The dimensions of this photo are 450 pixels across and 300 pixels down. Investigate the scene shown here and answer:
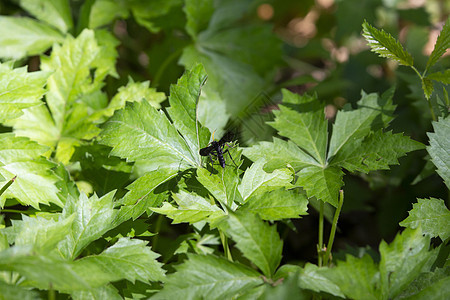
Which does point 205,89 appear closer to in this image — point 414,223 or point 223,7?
point 223,7

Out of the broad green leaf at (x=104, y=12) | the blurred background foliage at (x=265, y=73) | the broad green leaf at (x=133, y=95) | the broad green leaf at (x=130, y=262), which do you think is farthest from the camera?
the broad green leaf at (x=104, y=12)

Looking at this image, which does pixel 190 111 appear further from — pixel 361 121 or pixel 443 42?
pixel 443 42

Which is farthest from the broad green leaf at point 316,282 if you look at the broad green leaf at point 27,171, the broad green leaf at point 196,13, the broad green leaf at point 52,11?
the broad green leaf at point 52,11

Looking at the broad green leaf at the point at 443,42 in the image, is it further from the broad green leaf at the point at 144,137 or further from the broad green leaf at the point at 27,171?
the broad green leaf at the point at 27,171

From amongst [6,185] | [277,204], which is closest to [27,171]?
[6,185]

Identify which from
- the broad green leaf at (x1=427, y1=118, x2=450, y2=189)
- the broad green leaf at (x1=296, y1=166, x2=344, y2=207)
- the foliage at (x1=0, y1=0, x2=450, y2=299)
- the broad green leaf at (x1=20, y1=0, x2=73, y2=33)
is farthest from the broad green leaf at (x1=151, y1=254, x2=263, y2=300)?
the broad green leaf at (x1=20, y1=0, x2=73, y2=33)

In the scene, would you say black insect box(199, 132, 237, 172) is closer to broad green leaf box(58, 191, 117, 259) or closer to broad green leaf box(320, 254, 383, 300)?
broad green leaf box(58, 191, 117, 259)
